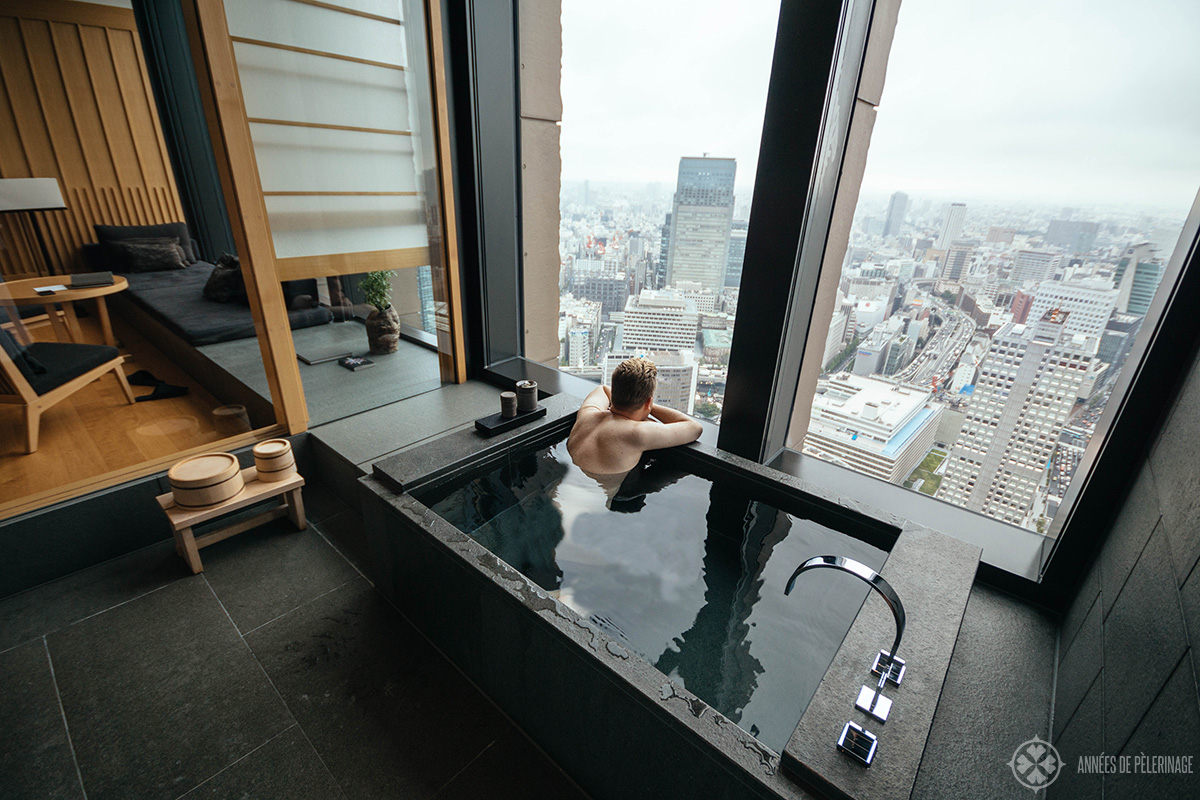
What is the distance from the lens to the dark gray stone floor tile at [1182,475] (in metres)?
0.88

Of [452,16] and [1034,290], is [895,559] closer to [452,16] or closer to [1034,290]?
[1034,290]

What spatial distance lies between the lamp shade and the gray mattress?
1.34 feet

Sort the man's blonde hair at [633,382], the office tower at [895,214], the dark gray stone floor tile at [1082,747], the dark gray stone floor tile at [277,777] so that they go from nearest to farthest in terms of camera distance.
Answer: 1. the dark gray stone floor tile at [1082,747]
2. the dark gray stone floor tile at [277,777]
3. the office tower at [895,214]
4. the man's blonde hair at [633,382]

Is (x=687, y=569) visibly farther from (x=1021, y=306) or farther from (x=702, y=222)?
(x=702, y=222)

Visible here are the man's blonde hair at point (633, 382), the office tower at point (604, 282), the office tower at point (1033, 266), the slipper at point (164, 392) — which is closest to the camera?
the office tower at point (1033, 266)

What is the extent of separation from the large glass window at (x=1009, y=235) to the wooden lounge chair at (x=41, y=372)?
3.02 meters

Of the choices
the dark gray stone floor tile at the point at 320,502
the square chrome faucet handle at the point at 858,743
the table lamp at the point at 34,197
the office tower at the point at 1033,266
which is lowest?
the dark gray stone floor tile at the point at 320,502

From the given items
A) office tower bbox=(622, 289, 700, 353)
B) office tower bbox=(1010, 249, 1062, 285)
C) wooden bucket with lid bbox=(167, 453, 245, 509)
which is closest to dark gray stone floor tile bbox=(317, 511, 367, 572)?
wooden bucket with lid bbox=(167, 453, 245, 509)

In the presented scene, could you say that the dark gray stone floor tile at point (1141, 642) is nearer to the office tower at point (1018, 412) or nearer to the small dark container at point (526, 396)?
the office tower at point (1018, 412)

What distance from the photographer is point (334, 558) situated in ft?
6.94

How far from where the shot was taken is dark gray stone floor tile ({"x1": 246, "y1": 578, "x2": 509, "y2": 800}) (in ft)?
4.52

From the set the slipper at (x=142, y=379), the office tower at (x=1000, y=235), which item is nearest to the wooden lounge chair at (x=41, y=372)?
the slipper at (x=142, y=379)

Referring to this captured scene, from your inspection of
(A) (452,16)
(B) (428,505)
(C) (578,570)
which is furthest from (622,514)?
(A) (452,16)

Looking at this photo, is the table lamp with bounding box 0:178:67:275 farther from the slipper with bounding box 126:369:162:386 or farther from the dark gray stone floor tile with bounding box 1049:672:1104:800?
the dark gray stone floor tile with bounding box 1049:672:1104:800
